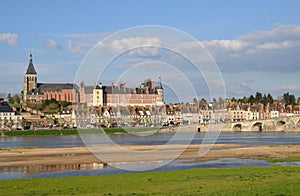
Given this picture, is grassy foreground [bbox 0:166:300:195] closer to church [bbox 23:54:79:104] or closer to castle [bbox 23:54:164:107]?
castle [bbox 23:54:164:107]

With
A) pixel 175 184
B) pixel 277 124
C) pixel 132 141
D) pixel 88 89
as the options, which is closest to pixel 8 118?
pixel 88 89

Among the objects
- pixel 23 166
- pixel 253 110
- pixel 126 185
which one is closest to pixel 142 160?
pixel 23 166

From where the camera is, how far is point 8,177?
1173 inches

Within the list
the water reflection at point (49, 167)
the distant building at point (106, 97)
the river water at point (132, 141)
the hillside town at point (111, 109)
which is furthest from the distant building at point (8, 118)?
the water reflection at point (49, 167)

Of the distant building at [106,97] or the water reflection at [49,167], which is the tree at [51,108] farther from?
the water reflection at [49,167]

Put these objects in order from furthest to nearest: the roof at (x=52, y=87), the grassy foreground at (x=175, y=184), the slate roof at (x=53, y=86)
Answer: the slate roof at (x=53, y=86), the roof at (x=52, y=87), the grassy foreground at (x=175, y=184)

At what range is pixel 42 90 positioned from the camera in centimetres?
18200

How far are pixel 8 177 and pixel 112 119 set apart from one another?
101 metres

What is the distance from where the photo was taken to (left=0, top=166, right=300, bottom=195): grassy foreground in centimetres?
2158

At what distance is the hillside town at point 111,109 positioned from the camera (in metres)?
123

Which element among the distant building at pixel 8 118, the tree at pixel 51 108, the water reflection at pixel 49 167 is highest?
the tree at pixel 51 108

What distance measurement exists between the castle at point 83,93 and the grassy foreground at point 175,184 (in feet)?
270

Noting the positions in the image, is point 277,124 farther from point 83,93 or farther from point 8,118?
point 8,118

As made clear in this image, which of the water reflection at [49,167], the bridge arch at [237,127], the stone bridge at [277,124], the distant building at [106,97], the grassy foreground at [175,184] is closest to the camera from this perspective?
the grassy foreground at [175,184]
